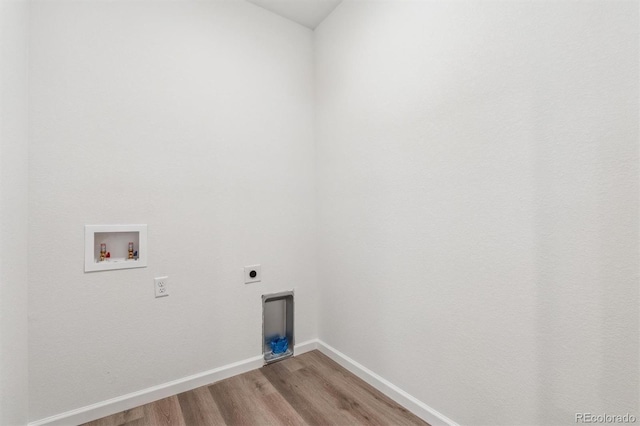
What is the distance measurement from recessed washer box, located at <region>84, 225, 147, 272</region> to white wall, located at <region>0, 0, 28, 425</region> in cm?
24

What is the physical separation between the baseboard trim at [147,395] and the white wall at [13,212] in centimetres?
17

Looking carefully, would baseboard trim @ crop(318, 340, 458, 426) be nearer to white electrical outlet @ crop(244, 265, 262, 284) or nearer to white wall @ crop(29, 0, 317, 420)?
white wall @ crop(29, 0, 317, 420)

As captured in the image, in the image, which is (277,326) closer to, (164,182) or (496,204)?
(164,182)

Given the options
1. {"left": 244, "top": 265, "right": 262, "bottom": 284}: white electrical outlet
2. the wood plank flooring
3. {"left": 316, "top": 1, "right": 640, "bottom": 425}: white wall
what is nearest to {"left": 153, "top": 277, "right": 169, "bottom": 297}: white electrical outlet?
{"left": 244, "top": 265, "right": 262, "bottom": 284}: white electrical outlet

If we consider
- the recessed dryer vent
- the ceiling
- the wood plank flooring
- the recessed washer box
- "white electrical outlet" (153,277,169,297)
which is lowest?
the wood plank flooring

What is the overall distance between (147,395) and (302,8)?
264cm

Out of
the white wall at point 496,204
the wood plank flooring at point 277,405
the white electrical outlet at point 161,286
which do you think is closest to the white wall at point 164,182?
the white electrical outlet at point 161,286

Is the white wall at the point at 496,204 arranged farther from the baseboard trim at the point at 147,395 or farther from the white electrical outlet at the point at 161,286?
the white electrical outlet at the point at 161,286

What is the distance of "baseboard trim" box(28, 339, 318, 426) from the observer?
4.76 ft

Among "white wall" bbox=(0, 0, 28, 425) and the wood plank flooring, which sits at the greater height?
"white wall" bbox=(0, 0, 28, 425)

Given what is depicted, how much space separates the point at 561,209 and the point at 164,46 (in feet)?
6.95

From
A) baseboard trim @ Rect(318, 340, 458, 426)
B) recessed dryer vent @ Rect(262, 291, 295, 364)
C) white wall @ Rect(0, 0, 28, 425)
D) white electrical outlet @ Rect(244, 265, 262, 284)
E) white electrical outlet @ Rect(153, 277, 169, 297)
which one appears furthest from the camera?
recessed dryer vent @ Rect(262, 291, 295, 364)

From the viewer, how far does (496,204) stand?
3.87 feet

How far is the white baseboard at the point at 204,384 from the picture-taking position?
1.44m
